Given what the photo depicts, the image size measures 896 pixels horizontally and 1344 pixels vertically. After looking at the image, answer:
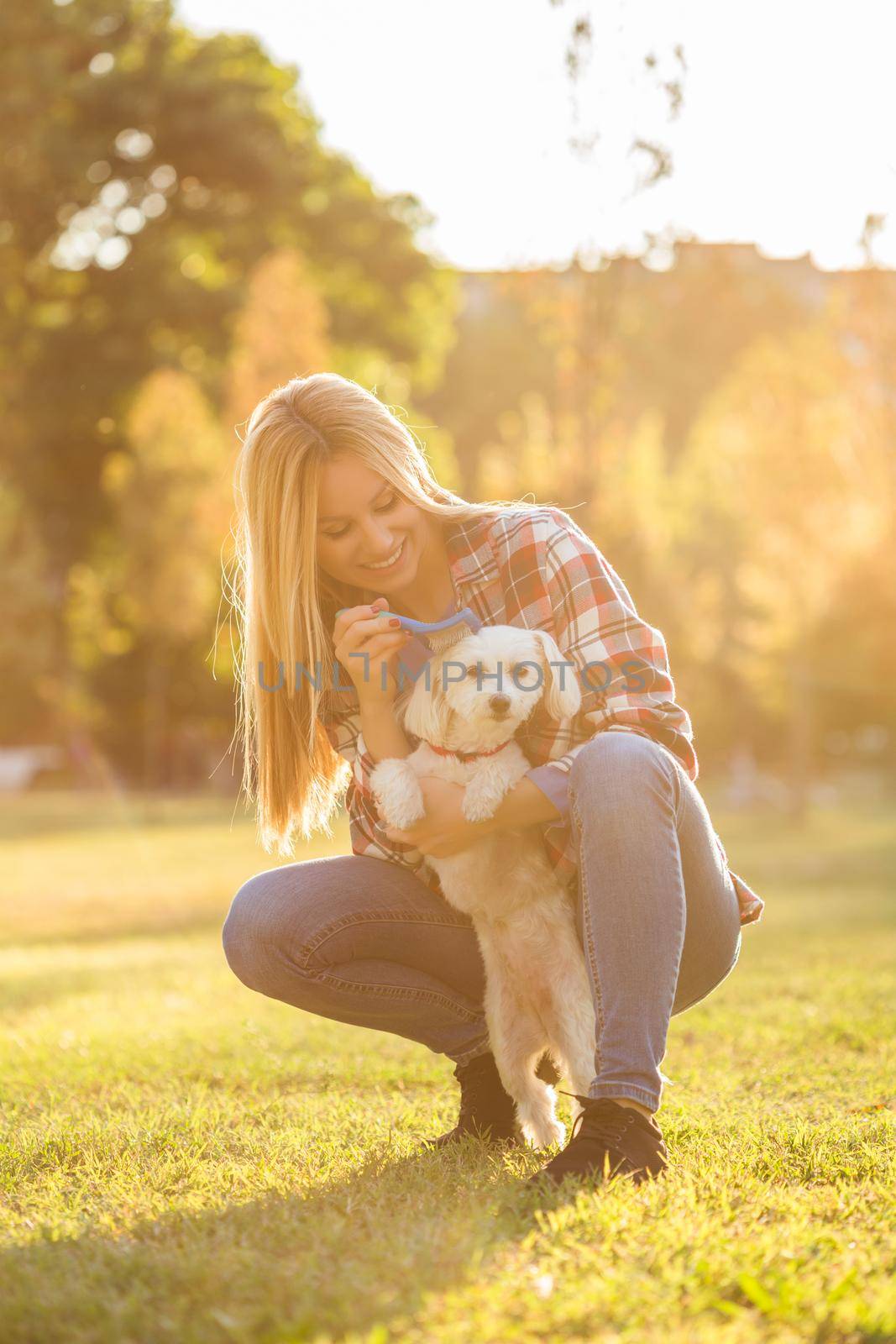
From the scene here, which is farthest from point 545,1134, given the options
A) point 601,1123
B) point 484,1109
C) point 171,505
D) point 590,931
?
point 171,505

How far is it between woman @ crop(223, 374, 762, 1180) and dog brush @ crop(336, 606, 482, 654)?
0.19 feet

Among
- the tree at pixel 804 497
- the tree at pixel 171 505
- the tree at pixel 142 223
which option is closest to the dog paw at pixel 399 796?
the tree at pixel 804 497

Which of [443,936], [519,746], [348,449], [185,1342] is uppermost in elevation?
[348,449]

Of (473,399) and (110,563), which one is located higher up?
(473,399)

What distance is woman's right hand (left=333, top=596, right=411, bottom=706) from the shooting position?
2934 millimetres

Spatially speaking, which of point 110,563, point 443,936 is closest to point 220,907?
point 443,936

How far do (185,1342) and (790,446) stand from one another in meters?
17.1

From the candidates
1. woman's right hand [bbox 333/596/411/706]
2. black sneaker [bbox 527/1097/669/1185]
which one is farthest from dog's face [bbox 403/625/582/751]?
black sneaker [bbox 527/1097/669/1185]

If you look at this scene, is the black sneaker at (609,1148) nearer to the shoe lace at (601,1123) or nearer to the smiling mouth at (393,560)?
the shoe lace at (601,1123)

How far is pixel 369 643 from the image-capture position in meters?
2.93

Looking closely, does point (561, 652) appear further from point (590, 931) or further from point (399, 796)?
point (590, 931)

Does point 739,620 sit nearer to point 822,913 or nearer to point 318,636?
point 822,913

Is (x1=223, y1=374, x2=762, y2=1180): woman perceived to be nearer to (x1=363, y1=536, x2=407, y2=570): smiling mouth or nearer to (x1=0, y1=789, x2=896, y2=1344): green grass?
(x1=363, y1=536, x2=407, y2=570): smiling mouth

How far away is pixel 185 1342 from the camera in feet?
5.92
